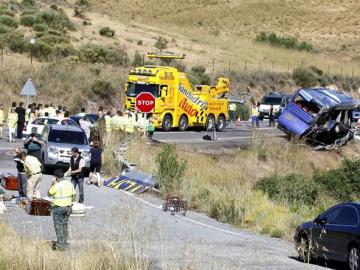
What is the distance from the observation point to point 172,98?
4469 cm

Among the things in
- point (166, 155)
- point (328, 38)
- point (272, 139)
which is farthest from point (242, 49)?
point (166, 155)

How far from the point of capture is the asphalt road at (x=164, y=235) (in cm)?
1401

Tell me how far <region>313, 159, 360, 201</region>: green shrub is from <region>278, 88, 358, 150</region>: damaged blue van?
420cm

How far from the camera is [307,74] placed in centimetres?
7988

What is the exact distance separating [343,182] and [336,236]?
66.4 feet

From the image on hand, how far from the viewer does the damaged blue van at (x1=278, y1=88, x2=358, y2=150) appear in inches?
1640

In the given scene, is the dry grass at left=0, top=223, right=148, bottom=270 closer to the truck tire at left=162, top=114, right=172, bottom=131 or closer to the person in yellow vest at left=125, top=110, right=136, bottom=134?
the person in yellow vest at left=125, top=110, right=136, bottom=134

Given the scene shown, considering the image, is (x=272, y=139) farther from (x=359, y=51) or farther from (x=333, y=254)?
(x=359, y=51)

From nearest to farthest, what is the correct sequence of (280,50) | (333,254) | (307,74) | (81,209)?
(333,254)
(81,209)
(307,74)
(280,50)

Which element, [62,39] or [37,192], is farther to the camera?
[62,39]

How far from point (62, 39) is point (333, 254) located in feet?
185

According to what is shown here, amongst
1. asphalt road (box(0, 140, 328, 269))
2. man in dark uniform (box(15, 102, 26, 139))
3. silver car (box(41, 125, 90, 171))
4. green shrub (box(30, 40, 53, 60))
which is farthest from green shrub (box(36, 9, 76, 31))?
asphalt road (box(0, 140, 328, 269))

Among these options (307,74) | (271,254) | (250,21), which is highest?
(250,21)

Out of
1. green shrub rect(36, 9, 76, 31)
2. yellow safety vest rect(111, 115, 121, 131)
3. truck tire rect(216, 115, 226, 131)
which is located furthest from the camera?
green shrub rect(36, 9, 76, 31)
